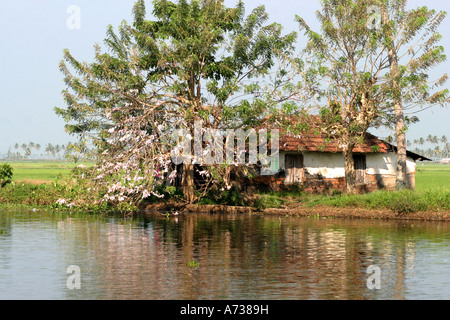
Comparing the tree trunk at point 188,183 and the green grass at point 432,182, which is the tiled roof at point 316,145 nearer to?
the green grass at point 432,182

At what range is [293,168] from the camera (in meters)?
36.9

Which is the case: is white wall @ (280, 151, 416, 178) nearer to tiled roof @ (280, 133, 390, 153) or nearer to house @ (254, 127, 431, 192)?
house @ (254, 127, 431, 192)

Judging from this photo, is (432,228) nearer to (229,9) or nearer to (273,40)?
(273,40)

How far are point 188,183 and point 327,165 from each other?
9.06 m

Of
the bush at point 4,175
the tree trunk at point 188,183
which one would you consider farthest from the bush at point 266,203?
the bush at point 4,175

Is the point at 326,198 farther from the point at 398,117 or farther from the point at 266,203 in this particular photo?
the point at 398,117

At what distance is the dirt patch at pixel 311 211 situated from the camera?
95.8 feet

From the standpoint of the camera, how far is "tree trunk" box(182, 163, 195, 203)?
1309 inches

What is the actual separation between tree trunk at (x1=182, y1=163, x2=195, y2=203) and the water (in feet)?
15.9

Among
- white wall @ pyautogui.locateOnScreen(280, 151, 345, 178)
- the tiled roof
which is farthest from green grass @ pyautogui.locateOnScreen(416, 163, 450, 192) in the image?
white wall @ pyautogui.locateOnScreen(280, 151, 345, 178)

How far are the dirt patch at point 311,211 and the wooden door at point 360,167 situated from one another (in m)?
6.92

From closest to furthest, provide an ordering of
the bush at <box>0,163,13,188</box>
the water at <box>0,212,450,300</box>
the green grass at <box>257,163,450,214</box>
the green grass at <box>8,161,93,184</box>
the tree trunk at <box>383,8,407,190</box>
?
1. the water at <box>0,212,450,300</box>
2. the green grass at <box>257,163,450,214</box>
3. the tree trunk at <box>383,8,407,190</box>
4. the bush at <box>0,163,13,188</box>
5. the green grass at <box>8,161,93,184</box>

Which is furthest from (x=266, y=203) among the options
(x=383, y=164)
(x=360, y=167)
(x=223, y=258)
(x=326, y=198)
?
(x=223, y=258)
